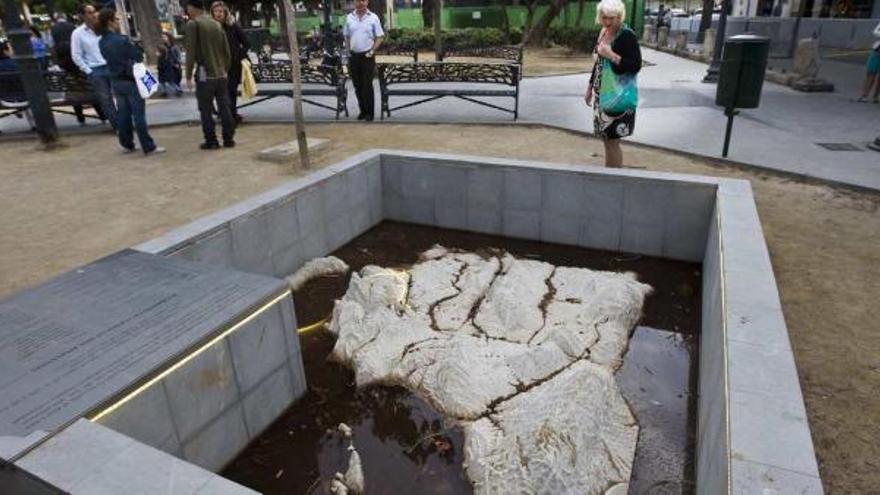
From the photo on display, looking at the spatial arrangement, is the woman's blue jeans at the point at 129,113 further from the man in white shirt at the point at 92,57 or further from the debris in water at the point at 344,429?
the debris in water at the point at 344,429

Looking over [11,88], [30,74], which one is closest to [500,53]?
[30,74]

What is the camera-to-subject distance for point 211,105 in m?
7.34

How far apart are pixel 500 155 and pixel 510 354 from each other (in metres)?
3.69

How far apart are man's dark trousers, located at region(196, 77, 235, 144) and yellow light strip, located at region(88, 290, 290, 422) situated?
4.94 metres

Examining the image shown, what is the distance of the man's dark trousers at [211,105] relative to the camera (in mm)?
7145

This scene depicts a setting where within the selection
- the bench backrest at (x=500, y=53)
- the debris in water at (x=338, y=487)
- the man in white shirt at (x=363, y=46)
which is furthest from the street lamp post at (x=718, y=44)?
the debris in water at (x=338, y=487)

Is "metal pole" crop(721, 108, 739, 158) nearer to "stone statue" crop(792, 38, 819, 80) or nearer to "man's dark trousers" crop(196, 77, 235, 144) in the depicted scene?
"man's dark trousers" crop(196, 77, 235, 144)

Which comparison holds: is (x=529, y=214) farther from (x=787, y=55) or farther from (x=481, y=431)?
(x=787, y=55)

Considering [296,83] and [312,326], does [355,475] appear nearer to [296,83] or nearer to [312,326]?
[312,326]

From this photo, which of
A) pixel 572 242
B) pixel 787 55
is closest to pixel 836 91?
pixel 787 55

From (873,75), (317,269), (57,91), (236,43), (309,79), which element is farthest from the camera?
(873,75)

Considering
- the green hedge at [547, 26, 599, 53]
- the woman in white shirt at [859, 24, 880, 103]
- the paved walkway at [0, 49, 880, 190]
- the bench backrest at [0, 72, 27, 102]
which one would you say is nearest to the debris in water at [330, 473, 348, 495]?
the paved walkway at [0, 49, 880, 190]

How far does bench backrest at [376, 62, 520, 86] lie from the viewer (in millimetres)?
9094

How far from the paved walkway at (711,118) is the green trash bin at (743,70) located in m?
0.67
